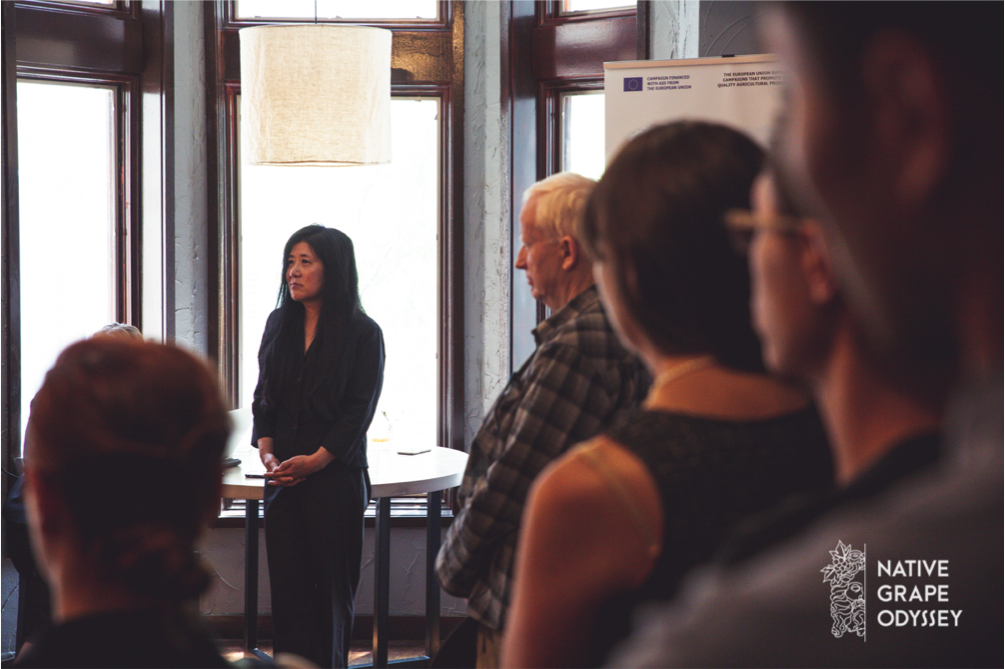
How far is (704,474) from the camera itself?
31.0 inches

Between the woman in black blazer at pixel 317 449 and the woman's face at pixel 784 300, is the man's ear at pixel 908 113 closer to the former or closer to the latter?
the woman's face at pixel 784 300

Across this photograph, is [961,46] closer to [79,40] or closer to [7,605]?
[7,605]

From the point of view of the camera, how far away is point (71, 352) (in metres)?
0.81

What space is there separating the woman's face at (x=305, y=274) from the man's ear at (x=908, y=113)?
2.89 meters

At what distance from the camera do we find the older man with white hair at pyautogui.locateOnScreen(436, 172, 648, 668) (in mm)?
1490

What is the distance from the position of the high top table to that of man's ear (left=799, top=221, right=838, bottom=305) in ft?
8.67

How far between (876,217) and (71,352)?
0.74 metres

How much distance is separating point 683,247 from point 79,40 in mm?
3509

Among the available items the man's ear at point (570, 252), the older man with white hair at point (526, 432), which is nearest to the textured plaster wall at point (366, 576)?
the older man with white hair at point (526, 432)

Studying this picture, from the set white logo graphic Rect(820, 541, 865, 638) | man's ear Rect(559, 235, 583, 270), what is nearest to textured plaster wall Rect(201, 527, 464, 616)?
man's ear Rect(559, 235, 583, 270)

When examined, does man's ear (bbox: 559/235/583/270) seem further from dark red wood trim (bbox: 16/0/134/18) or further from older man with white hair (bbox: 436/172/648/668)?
dark red wood trim (bbox: 16/0/134/18)

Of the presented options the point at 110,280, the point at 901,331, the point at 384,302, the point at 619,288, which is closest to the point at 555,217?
the point at 619,288

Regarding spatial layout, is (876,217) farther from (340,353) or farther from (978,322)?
(340,353)

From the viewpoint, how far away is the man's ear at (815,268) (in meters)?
0.44
